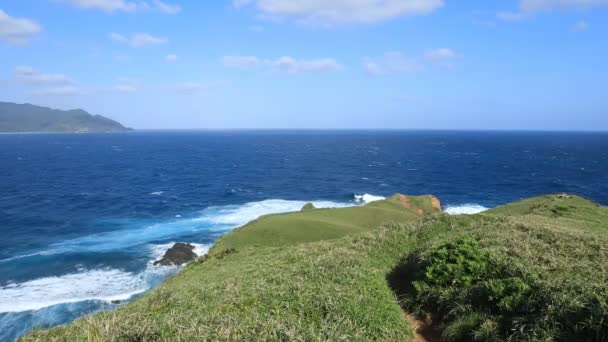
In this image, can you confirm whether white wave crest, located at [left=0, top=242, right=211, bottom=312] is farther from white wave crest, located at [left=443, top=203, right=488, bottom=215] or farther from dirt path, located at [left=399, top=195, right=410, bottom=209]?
white wave crest, located at [left=443, top=203, right=488, bottom=215]

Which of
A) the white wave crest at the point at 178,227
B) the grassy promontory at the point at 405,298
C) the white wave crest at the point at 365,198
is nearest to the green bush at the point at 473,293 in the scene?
the grassy promontory at the point at 405,298

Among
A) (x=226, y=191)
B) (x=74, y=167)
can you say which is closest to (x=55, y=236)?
(x=226, y=191)

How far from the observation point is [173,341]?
7840mm

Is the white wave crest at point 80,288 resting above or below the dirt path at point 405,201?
below

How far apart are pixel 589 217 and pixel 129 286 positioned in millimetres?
36671

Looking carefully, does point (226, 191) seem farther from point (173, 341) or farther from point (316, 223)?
point (173, 341)

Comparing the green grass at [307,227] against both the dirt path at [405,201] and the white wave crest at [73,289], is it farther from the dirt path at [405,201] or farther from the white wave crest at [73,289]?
the white wave crest at [73,289]

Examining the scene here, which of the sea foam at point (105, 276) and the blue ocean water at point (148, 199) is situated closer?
the sea foam at point (105, 276)

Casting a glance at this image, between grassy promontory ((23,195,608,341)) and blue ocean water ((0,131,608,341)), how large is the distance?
1736 cm

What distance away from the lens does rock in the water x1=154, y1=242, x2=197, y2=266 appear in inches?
1478

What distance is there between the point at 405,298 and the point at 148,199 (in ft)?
210

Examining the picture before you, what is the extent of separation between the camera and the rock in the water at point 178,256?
37531mm

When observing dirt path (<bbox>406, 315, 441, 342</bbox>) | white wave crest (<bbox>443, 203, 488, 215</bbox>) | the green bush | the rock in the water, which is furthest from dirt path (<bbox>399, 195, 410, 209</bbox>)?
dirt path (<bbox>406, 315, 441, 342</bbox>)

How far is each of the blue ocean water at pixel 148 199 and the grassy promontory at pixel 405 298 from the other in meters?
17.4
